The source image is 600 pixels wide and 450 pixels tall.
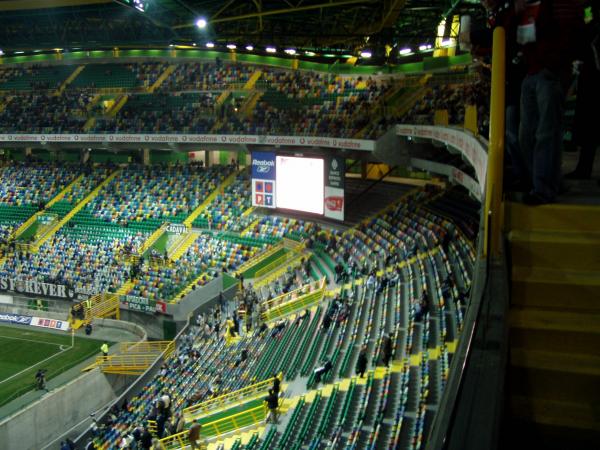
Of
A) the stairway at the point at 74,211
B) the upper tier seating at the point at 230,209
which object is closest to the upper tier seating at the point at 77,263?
the stairway at the point at 74,211

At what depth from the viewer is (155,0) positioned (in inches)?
957

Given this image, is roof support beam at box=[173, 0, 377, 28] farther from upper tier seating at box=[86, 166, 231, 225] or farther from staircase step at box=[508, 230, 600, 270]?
staircase step at box=[508, 230, 600, 270]

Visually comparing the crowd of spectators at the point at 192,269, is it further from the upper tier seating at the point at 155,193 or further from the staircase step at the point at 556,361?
the staircase step at the point at 556,361

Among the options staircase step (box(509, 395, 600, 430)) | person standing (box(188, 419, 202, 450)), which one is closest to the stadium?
staircase step (box(509, 395, 600, 430))

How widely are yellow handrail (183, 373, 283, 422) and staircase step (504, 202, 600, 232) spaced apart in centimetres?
1106

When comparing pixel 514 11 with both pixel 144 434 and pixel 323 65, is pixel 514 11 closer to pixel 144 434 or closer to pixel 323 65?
pixel 144 434

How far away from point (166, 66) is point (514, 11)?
121 feet

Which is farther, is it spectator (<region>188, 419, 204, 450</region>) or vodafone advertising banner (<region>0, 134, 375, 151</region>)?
vodafone advertising banner (<region>0, 134, 375, 151</region>)

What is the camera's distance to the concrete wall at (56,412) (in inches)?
635

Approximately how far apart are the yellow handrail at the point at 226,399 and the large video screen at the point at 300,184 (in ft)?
39.0

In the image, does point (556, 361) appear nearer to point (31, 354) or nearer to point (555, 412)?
point (555, 412)

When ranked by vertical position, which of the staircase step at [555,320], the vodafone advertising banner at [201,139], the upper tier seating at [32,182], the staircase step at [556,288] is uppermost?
the vodafone advertising banner at [201,139]

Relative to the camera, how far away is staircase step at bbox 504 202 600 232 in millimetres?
2766

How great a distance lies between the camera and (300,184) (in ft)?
82.7
